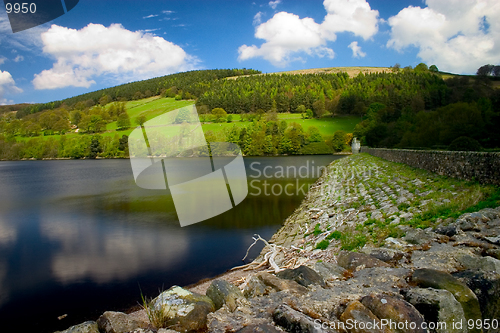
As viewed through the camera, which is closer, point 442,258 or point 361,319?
point 361,319

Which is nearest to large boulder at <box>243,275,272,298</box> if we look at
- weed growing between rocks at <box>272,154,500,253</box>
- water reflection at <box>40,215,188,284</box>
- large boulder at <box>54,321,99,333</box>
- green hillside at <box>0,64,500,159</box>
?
large boulder at <box>54,321,99,333</box>

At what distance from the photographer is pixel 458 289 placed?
3.24 metres

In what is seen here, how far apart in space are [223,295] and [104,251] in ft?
38.2

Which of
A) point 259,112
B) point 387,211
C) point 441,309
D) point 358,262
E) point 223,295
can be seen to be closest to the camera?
point 441,309

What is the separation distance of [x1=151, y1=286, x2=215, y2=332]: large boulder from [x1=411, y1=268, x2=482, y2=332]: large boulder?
8.92 feet

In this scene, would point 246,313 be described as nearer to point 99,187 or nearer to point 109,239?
point 109,239

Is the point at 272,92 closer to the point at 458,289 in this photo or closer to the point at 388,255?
the point at 388,255

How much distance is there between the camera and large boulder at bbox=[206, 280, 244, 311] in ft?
12.2

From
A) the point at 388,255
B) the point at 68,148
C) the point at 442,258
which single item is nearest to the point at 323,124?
the point at 68,148

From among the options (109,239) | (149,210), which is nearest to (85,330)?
(109,239)

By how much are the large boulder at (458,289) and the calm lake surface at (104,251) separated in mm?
8017

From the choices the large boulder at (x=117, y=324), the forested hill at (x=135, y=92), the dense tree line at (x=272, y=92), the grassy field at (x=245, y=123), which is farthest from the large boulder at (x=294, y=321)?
the forested hill at (x=135, y=92)

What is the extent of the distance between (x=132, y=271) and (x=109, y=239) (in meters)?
4.78

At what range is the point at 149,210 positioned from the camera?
67.8ft
